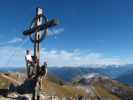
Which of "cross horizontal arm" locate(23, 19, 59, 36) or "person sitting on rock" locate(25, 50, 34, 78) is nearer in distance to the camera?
"cross horizontal arm" locate(23, 19, 59, 36)

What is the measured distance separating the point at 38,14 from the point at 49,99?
11168 mm

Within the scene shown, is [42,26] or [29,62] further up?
[42,26]

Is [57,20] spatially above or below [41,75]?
above

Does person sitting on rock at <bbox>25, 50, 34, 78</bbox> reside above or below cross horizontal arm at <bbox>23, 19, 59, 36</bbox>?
below

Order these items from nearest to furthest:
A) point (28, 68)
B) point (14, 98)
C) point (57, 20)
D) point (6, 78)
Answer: point (57, 20) < point (28, 68) < point (14, 98) < point (6, 78)

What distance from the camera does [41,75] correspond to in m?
18.8

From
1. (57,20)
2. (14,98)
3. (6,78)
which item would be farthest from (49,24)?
(6,78)

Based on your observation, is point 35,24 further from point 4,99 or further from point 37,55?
point 4,99

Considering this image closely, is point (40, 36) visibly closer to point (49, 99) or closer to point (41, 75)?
point (41, 75)

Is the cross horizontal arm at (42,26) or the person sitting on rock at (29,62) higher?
the cross horizontal arm at (42,26)

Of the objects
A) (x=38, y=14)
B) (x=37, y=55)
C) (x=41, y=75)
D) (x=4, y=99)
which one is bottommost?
(x=4, y=99)

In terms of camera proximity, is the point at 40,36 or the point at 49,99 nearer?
the point at 40,36

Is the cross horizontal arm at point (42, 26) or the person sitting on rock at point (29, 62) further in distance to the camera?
the person sitting on rock at point (29, 62)

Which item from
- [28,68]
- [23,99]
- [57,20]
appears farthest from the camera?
[23,99]
